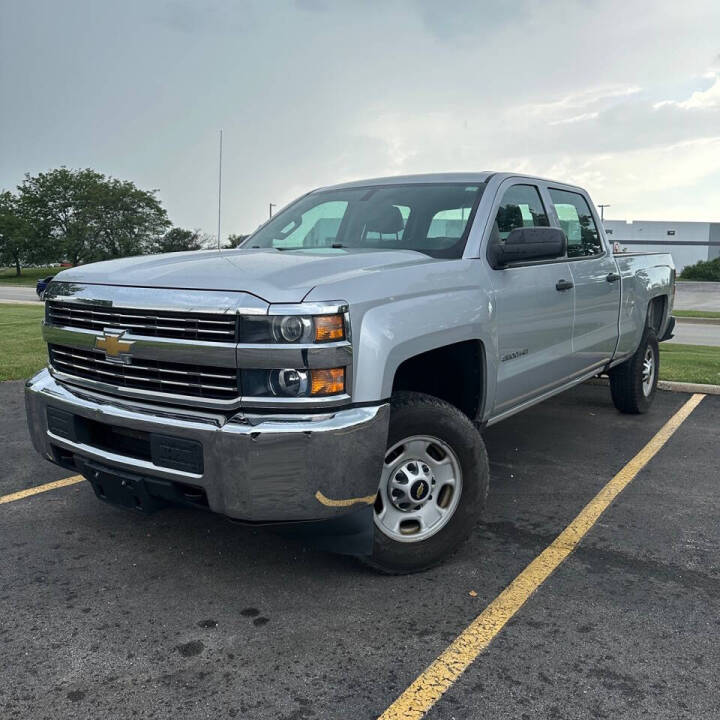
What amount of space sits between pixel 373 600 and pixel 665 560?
4.99ft

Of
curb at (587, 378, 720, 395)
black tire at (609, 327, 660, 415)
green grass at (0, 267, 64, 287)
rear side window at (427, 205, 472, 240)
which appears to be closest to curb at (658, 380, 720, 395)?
curb at (587, 378, 720, 395)

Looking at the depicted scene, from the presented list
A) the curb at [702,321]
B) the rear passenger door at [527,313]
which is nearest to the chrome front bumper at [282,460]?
the rear passenger door at [527,313]

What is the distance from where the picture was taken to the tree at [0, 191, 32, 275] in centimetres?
5947

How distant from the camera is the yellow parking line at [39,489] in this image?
446 cm

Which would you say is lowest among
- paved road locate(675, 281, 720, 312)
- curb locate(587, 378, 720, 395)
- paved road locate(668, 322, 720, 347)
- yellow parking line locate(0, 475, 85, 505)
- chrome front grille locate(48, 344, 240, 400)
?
paved road locate(675, 281, 720, 312)

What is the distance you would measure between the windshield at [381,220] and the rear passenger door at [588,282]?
43.2 inches

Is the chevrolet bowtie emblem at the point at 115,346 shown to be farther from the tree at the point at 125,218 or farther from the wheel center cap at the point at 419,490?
the tree at the point at 125,218

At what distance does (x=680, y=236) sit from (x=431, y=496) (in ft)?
217

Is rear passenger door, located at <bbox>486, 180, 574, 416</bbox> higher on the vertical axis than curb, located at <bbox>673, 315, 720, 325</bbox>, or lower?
higher

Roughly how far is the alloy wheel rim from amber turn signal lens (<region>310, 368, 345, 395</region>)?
19.5 inches

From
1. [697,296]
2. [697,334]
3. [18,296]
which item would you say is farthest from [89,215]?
[697,334]

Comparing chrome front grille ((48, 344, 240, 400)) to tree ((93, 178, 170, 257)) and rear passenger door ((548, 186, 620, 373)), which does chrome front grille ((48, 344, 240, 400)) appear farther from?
tree ((93, 178, 170, 257))

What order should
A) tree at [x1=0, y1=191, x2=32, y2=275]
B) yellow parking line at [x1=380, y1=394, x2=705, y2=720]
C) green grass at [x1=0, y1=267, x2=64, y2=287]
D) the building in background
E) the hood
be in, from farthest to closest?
the building in background → tree at [x1=0, y1=191, x2=32, y2=275] → green grass at [x1=0, y1=267, x2=64, y2=287] → the hood → yellow parking line at [x1=380, y1=394, x2=705, y2=720]

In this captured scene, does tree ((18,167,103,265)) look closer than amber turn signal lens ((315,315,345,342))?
No
